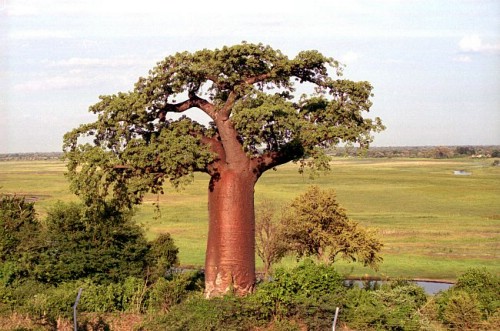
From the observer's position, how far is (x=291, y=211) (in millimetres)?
29141

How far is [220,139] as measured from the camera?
591 inches

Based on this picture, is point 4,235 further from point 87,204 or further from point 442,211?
point 442,211

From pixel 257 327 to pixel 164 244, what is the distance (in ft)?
41.3

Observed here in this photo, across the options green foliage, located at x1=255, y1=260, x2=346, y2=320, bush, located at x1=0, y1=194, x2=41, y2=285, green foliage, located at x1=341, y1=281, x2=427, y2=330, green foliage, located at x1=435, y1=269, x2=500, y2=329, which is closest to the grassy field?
bush, located at x1=0, y1=194, x2=41, y2=285

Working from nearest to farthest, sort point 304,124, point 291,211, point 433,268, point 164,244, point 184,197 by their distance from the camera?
point 304,124 < point 164,244 < point 291,211 < point 433,268 < point 184,197

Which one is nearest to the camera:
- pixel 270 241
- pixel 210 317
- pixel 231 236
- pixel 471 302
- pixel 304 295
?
pixel 210 317

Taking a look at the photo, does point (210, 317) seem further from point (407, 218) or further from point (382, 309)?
point (407, 218)

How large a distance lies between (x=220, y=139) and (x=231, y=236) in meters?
2.26

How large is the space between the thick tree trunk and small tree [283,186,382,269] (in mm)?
11842

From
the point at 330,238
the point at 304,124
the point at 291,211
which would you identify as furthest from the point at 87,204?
the point at 291,211

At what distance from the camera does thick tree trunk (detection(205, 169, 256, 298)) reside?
47.2ft

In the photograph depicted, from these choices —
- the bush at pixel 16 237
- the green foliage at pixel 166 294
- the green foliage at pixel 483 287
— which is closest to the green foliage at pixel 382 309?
the green foliage at pixel 483 287

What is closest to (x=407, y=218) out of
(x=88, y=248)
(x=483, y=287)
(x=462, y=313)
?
(x=483, y=287)

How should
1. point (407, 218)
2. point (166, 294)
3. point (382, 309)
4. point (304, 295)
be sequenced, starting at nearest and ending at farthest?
point (382, 309)
point (304, 295)
point (166, 294)
point (407, 218)
